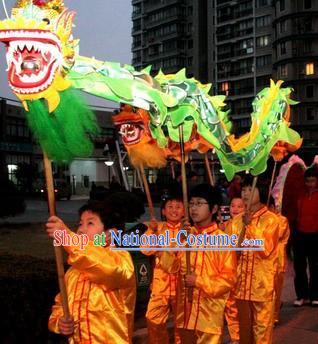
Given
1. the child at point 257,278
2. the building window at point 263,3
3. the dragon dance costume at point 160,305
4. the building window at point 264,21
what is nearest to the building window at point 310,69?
the building window at point 264,21

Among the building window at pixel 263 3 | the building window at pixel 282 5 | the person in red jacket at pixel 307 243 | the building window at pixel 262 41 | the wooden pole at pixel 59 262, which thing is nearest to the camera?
the wooden pole at pixel 59 262

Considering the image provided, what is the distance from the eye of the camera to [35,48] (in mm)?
3119

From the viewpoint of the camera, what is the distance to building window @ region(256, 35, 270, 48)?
6312 centimetres

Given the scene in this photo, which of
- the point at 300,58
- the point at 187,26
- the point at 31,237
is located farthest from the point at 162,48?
the point at 31,237

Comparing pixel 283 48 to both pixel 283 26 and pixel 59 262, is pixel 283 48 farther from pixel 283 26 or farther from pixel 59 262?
pixel 59 262

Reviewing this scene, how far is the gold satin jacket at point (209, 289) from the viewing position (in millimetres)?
3924

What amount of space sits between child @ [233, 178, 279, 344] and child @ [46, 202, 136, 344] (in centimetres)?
182

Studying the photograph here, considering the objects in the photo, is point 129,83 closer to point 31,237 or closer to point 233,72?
point 31,237

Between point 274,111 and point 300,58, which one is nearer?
point 274,111

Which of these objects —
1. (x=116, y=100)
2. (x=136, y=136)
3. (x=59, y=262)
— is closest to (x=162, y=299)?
(x=136, y=136)

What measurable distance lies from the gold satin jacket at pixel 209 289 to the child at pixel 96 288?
2.63 feet

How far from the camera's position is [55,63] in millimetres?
3201

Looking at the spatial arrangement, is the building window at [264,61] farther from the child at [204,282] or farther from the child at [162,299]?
the child at [204,282]

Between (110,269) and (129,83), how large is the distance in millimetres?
1660
